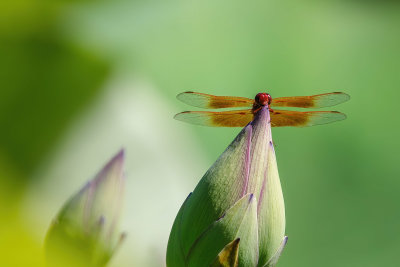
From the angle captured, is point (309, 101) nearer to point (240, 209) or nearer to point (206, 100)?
point (206, 100)

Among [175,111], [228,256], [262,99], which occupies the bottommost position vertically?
[228,256]

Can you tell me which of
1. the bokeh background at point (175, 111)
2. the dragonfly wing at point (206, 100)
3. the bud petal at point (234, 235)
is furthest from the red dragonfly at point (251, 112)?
the bokeh background at point (175, 111)

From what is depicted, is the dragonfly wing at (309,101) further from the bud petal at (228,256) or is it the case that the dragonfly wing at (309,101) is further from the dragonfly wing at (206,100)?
the bud petal at (228,256)

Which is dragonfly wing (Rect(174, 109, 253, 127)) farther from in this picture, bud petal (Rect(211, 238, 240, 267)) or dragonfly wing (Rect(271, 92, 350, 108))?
bud petal (Rect(211, 238, 240, 267))

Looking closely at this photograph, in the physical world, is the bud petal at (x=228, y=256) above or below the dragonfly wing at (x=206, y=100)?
below

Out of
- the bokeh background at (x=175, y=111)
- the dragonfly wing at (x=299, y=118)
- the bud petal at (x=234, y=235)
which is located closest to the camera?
the bud petal at (x=234, y=235)

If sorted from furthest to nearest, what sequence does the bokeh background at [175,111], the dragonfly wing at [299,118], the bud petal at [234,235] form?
1. the bokeh background at [175,111]
2. the dragonfly wing at [299,118]
3. the bud petal at [234,235]

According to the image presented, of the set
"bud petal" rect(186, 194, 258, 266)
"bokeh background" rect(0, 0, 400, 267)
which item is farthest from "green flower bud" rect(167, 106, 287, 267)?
"bokeh background" rect(0, 0, 400, 267)

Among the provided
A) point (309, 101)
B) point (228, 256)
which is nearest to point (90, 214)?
point (228, 256)
